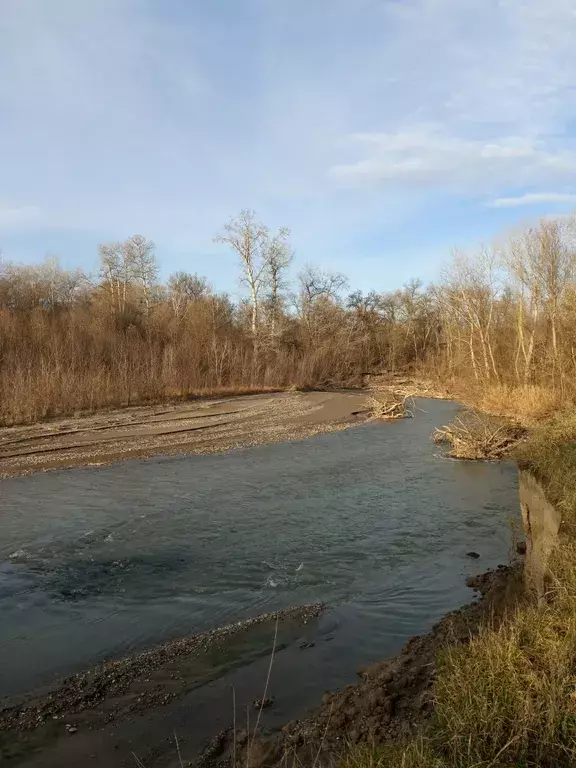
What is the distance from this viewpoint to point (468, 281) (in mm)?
37219

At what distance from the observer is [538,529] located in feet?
25.6

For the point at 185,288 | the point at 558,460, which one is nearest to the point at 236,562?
the point at 558,460

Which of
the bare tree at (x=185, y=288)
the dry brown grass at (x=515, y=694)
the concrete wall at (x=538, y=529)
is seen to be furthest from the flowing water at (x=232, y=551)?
the bare tree at (x=185, y=288)

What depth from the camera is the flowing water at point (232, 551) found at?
244 inches

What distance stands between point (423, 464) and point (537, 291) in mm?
17133

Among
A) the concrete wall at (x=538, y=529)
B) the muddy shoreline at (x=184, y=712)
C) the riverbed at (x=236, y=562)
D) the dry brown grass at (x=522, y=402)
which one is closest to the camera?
the muddy shoreline at (x=184, y=712)

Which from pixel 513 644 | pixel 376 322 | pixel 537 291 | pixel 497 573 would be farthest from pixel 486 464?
pixel 376 322

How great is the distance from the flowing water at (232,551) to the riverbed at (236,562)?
0.03 m

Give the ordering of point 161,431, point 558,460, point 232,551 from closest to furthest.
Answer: point 232,551 → point 558,460 → point 161,431

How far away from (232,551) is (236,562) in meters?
0.47

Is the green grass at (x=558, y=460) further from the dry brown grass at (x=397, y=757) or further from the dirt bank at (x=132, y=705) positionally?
the dry brown grass at (x=397, y=757)

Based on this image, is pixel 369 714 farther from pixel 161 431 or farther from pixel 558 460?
pixel 161 431

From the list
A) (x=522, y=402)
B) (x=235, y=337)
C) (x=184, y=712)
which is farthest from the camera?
(x=235, y=337)

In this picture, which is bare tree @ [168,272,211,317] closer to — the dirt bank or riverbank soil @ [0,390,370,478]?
riverbank soil @ [0,390,370,478]
